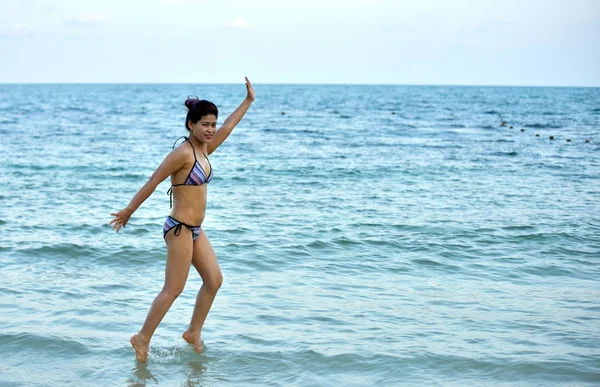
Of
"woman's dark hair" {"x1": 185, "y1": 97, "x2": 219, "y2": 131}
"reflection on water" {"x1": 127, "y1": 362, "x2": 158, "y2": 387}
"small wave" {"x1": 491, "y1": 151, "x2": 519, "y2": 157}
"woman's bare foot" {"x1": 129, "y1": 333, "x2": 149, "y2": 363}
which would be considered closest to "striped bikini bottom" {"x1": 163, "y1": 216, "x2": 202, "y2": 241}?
"woman's dark hair" {"x1": 185, "y1": 97, "x2": 219, "y2": 131}

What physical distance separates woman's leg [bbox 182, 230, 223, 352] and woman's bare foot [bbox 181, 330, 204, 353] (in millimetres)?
10

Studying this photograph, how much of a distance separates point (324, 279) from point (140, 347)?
123 inches

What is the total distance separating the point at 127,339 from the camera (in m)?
6.48

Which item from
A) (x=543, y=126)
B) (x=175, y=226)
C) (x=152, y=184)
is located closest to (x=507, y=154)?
(x=543, y=126)

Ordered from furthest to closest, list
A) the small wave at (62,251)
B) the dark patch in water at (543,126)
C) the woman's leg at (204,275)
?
the dark patch in water at (543,126) < the small wave at (62,251) < the woman's leg at (204,275)

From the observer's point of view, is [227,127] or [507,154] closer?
[227,127]

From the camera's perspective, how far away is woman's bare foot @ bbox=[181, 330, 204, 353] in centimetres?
617

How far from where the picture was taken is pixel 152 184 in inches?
209

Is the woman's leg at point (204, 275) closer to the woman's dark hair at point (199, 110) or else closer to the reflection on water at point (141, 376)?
the reflection on water at point (141, 376)

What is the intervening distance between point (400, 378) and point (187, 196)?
87.5 inches

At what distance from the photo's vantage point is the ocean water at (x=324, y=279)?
19.5ft

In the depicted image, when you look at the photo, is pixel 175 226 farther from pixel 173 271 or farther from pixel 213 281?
pixel 213 281

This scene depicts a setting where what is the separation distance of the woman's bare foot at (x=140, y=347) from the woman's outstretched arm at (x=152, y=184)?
104 centimetres

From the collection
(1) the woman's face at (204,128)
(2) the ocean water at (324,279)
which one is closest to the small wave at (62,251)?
(2) the ocean water at (324,279)
